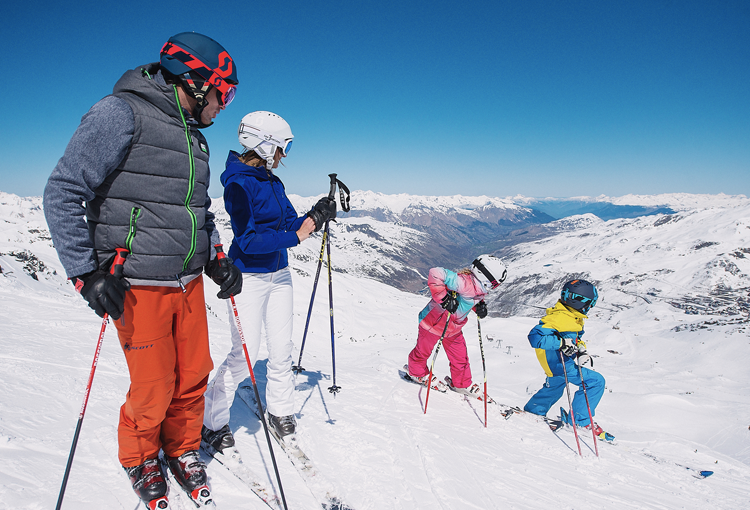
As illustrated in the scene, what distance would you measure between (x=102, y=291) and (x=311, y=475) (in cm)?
299

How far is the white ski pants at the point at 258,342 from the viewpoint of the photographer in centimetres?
401

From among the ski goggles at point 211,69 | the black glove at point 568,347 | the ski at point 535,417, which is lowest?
the ski at point 535,417

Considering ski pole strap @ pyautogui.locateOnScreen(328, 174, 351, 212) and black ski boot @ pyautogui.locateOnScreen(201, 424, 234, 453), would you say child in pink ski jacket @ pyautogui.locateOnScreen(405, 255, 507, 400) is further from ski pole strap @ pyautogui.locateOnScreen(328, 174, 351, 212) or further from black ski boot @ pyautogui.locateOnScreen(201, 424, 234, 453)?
black ski boot @ pyautogui.locateOnScreen(201, 424, 234, 453)

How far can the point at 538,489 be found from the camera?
470 cm

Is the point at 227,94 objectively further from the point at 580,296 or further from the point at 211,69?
the point at 580,296

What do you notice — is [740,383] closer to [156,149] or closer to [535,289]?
[156,149]

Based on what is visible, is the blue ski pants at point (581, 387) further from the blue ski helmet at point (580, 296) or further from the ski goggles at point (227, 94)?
the ski goggles at point (227, 94)

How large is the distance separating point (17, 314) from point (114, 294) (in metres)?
9.23

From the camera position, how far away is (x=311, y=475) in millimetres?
3930

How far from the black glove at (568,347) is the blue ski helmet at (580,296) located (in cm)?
72

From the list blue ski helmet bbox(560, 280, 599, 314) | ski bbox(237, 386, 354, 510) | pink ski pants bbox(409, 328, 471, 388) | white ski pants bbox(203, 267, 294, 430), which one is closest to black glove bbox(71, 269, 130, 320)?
white ski pants bbox(203, 267, 294, 430)

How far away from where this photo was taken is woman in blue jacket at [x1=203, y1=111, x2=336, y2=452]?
3887 millimetres

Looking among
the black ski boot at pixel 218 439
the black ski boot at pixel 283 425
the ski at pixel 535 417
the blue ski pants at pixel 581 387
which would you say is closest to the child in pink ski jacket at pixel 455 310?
the ski at pixel 535 417

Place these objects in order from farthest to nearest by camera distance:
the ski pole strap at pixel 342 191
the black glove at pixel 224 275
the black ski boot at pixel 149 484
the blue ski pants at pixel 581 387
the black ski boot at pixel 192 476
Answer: the blue ski pants at pixel 581 387 < the ski pole strap at pixel 342 191 < the black glove at pixel 224 275 < the black ski boot at pixel 192 476 < the black ski boot at pixel 149 484
